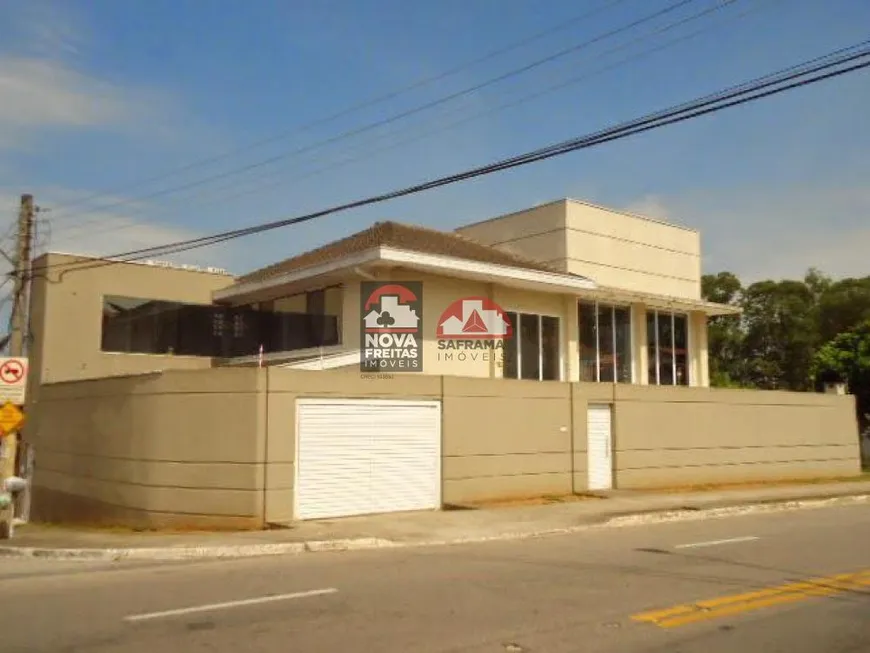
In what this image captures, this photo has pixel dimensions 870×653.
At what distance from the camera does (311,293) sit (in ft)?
74.6

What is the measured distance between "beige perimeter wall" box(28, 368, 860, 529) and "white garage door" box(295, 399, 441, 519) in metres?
0.26

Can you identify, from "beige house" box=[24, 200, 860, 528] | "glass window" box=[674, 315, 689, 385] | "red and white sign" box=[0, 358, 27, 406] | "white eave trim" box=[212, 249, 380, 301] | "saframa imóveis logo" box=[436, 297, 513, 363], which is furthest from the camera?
"glass window" box=[674, 315, 689, 385]

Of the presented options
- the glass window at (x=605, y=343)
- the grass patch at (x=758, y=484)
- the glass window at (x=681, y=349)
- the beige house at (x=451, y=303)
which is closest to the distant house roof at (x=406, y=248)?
the beige house at (x=451, y=303)

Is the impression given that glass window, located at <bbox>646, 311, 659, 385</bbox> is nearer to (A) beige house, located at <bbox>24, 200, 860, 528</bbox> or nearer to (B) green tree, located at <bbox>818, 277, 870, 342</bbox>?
(A) beige house, located at <bbox>24, 200, 860, 528</bbox>

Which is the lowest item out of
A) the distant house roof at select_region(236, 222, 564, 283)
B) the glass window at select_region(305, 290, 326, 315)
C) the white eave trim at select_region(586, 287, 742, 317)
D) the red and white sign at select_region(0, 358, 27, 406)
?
the red and white sign at select_region(0, 358, 27, 406)

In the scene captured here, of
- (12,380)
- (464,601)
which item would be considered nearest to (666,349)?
(12,380)

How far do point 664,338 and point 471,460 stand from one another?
1152cm

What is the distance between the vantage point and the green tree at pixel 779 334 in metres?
53.5

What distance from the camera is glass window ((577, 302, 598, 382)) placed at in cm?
2459

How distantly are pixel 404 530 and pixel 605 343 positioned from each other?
12.6 m

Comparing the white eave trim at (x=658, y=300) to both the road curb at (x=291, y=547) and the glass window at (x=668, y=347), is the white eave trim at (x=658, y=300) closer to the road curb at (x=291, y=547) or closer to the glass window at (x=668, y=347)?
the glass window at (x=668, y=347)

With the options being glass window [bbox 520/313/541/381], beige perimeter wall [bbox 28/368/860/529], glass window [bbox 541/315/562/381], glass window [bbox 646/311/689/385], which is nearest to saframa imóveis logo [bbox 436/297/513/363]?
glass window [bbox 520/313/541/381]

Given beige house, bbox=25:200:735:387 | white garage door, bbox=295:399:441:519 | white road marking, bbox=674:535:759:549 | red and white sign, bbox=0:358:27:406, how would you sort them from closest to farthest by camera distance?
1. white road marking, bbox=674:535:759:549
2. red and white sign, bbox=0:358:27:406
3. white garage door, bbox=295:399:441:519
4. beige house, bbox=25:200:735:387

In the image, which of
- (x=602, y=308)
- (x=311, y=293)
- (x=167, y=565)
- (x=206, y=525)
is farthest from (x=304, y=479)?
(x=602, y=308)
